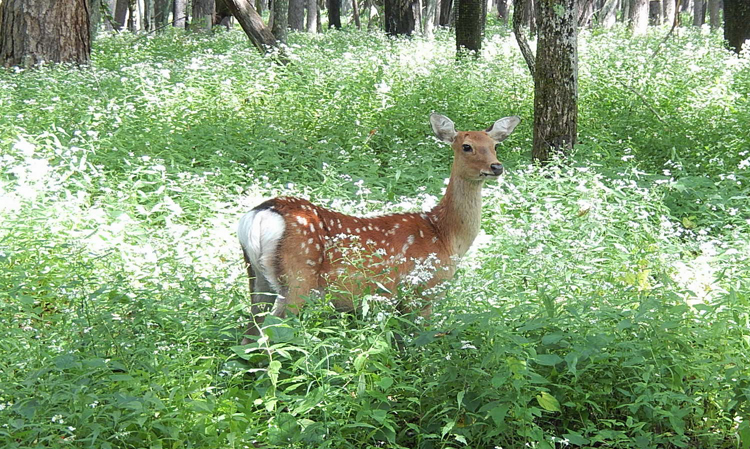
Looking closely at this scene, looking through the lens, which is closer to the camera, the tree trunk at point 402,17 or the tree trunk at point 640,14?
the tree trunk at point 402,17

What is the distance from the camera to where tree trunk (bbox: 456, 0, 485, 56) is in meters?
14.5

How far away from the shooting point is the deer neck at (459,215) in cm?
591

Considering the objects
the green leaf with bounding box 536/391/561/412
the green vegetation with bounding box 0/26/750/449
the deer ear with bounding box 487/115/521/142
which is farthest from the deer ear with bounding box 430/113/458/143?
the green leaf with bounding box 536/391/561/412

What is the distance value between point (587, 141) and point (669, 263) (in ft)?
12.4

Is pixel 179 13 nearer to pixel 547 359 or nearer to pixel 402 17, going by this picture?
pixel 402 17

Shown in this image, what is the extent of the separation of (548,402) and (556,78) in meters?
5.16

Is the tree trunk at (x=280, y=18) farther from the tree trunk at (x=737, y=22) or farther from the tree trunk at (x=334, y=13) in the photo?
the tree trunk at (x=334, y=13)

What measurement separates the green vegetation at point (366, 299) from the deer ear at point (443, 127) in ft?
2.37

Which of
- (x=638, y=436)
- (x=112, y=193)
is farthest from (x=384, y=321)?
(x=112, y=193)

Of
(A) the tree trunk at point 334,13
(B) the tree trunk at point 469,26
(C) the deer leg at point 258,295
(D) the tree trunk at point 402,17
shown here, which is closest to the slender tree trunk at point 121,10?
(A) the tree trunk at point 334,13

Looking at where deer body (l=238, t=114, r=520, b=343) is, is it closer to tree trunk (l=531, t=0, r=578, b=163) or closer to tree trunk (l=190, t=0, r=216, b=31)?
tree trunk (l=531, t=0, r=578, b=163)

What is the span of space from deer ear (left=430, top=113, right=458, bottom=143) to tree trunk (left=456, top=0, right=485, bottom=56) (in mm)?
8303

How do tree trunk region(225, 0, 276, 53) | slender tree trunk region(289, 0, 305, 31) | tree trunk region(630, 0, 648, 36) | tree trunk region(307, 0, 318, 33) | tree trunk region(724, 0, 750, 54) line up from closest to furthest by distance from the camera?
tree trunk region(724, 0, 750, 54) < tree trunk region(225, 0, 276, 53) < tree trunk region(630, 0, 648, 36) < slender tree trunk region(289, 0, 305, 31) < tree trunk region(307, 0, 318, 33)

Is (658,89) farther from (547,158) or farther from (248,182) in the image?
(248,182)
